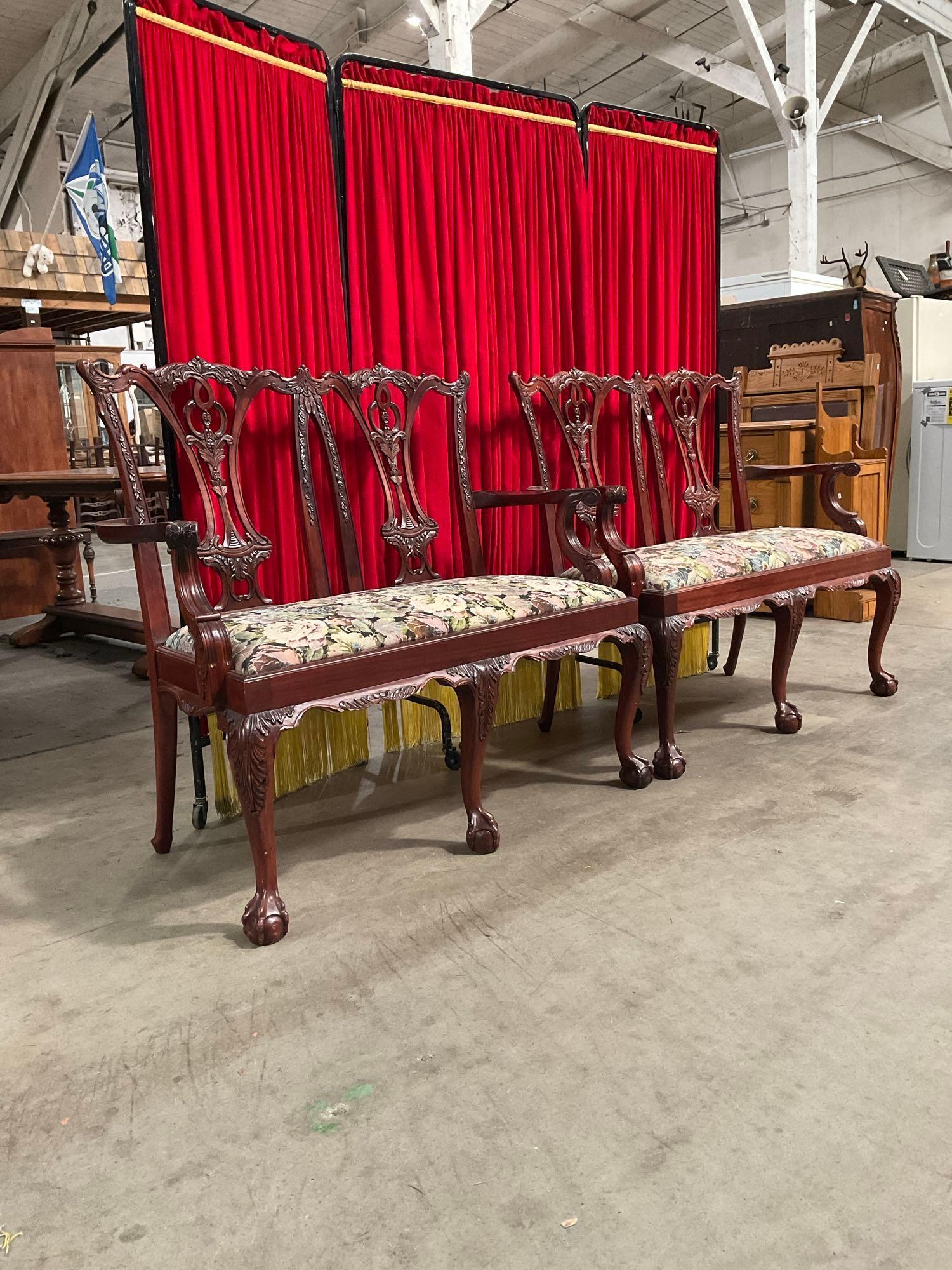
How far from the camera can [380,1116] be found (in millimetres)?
1344

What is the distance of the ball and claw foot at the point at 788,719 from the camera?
9.62 feet

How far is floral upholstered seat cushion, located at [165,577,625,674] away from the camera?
1.89 metres

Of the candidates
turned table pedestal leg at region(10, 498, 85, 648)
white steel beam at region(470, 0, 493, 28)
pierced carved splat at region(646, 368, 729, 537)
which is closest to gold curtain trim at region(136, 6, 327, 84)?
pierced carved splat at region(646, 368, 729, 537)

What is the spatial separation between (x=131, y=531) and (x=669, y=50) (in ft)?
28.1

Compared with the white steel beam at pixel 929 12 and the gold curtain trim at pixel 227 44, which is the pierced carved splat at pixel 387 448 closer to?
the gold curtain trim at pixel 227 44

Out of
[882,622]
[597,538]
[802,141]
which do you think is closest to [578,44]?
[802,141]

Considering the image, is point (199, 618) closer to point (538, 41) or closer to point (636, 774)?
point (636, 774)

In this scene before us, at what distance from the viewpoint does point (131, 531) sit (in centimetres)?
198

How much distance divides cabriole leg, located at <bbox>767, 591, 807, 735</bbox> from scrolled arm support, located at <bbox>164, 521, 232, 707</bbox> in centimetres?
169

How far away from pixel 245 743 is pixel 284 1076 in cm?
61

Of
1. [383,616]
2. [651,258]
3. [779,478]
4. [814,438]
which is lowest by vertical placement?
[383,616]

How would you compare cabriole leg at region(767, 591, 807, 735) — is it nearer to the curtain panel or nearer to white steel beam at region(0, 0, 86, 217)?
the curtain panel

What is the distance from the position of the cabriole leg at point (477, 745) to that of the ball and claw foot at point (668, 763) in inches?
23.6

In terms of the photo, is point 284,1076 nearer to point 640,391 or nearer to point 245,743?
point 245,743
